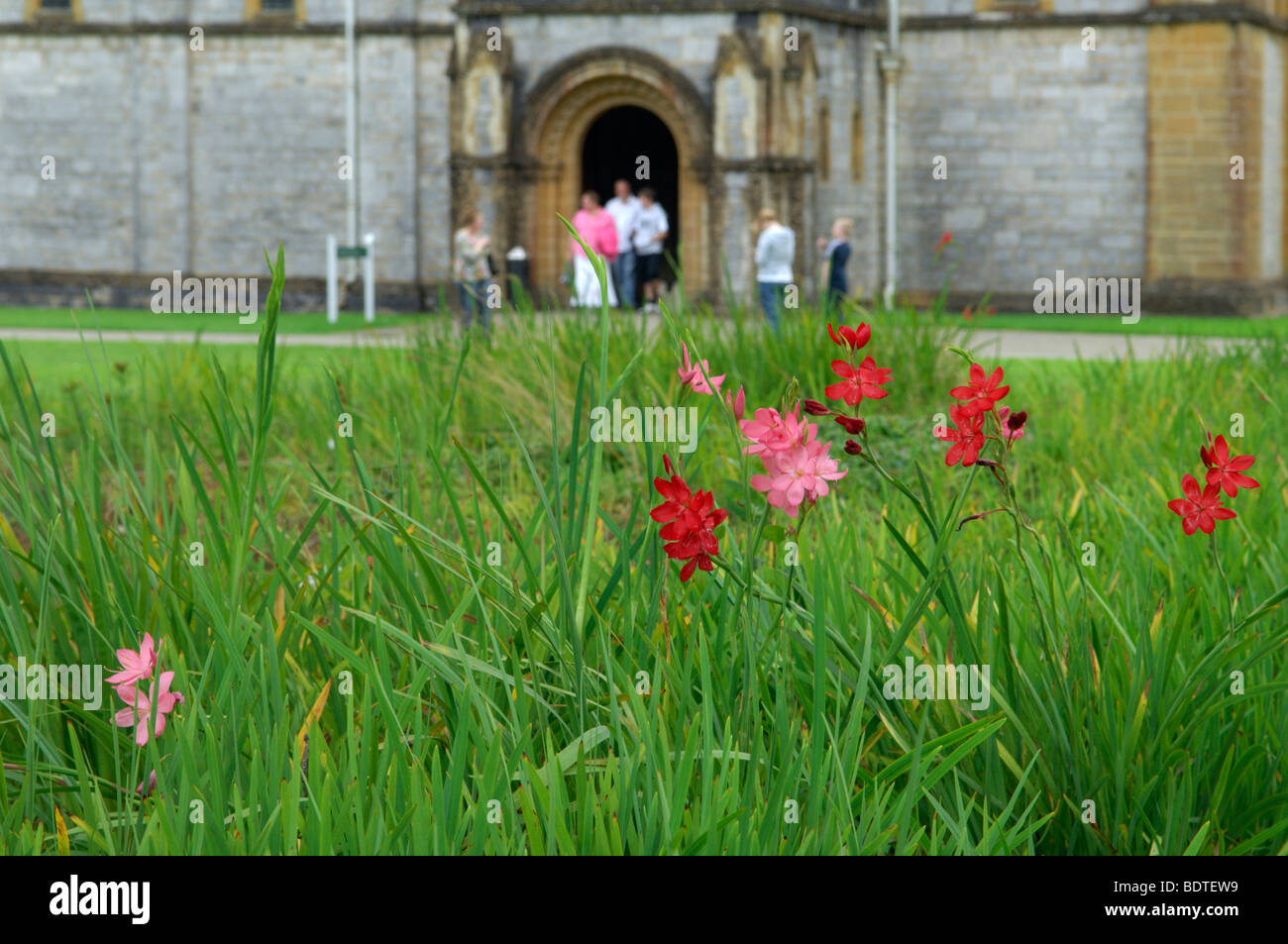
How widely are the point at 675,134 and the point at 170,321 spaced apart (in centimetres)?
799

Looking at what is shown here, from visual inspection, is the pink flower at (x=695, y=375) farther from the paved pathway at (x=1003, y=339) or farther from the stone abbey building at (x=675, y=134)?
the stone abbey building at (x=675, y=134)

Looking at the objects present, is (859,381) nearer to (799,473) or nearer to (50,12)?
(799,473)

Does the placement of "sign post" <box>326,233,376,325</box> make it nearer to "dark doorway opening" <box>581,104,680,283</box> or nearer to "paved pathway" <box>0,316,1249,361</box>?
"paved pathway" <box>0,316,1249,361</box>

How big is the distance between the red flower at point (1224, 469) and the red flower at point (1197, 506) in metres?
0.02

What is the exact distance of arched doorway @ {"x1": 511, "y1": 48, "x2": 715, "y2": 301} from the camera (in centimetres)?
2714

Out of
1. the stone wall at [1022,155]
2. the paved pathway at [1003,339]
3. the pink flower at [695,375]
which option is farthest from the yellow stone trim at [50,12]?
the pink flower at [695,375]

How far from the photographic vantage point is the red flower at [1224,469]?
3.05 metres

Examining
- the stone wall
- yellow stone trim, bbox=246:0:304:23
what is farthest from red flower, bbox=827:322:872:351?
yellow stone trim, bbox=246:0:304:23

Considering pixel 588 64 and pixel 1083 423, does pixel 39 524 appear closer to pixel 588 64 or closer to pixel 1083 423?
pixel 1083 423

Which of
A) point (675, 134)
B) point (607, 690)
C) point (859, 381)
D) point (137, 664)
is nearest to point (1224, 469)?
point (859, 381)

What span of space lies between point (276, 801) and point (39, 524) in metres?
1.29

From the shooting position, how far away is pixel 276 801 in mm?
2807
